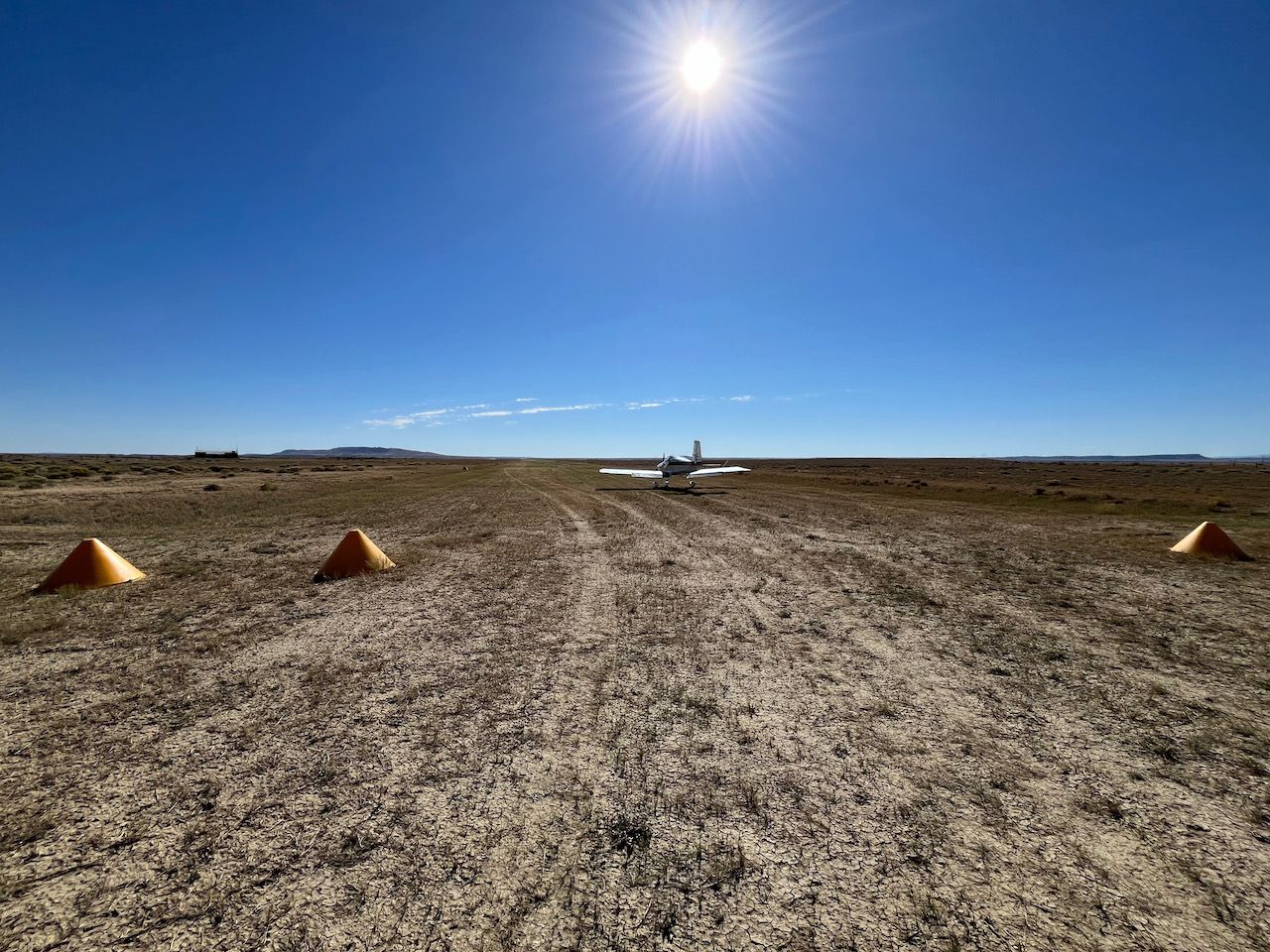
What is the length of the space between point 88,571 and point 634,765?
1084 centimetres

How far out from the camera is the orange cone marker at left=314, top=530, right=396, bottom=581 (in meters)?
9.75

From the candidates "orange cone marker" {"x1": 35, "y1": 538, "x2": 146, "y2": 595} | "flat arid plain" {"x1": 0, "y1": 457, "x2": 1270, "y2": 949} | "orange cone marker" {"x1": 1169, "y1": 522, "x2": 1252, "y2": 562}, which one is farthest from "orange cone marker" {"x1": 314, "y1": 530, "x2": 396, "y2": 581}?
"orange cone marker" {"x1": 1169, "y1": 522, "x2": 1252, "y2": 562}

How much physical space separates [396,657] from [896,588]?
8533 mm

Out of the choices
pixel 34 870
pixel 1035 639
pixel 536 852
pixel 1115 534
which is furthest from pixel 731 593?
pixel 1115 534

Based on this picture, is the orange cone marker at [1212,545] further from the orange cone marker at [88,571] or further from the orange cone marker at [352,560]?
the orange cone marker at [88,571]

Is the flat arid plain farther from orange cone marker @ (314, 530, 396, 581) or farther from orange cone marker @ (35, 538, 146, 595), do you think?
orange cone marker @ (314, 530, 396, 581)

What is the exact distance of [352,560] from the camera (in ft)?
32.7

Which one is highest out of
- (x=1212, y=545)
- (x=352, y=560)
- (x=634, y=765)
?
(x=1212, y=545)

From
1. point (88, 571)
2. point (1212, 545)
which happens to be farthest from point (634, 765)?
point (1212, 545)

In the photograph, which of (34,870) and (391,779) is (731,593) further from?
(34,870)

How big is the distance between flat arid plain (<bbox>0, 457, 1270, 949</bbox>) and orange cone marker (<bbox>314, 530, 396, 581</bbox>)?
0.58 metres

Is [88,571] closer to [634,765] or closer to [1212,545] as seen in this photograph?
[634,765]

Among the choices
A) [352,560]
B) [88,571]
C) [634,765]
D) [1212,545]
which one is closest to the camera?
[634,765]

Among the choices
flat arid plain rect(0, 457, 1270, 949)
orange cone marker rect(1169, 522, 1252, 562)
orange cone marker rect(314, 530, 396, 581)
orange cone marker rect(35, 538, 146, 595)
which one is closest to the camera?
flat arid plain rect(0, 457, 1270, 949)
